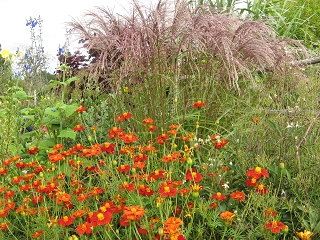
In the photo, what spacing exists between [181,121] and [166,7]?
982 millimetres

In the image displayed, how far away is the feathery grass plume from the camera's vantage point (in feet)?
10.8

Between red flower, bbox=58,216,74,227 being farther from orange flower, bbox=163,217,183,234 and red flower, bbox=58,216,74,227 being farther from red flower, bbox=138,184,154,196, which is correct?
orange flower, bbox=163,217,183,234

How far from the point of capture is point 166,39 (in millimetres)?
3420

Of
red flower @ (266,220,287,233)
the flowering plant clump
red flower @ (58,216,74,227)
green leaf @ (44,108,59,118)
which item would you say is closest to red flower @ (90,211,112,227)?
the flowering plant clump

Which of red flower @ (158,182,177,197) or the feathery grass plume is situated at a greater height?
the feathery grass plume

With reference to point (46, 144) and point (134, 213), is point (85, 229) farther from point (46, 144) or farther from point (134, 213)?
point (46, 144)

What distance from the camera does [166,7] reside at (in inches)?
135

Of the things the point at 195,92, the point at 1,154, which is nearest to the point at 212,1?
the point at 195,92

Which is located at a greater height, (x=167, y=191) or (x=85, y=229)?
(x=167, y=191)

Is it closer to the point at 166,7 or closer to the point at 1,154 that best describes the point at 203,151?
the point at 166,7

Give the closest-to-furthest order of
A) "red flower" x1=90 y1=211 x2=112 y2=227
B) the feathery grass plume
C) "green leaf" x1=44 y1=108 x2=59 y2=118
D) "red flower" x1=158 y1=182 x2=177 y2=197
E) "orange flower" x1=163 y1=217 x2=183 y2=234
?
"orange flower" x1=163 y1=217 x2=183 y2=234 → "red flower" x1=90 y1=211 x2=112 y2=227 → "red flower" x1=158 y1=182 x2=177 y2=197 → the feathery grass plume → "green leaf" x1=44 y1=108 x2=59 y2=118

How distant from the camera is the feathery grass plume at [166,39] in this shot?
3291mm

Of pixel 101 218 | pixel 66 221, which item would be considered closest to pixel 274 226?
pixel 101 218

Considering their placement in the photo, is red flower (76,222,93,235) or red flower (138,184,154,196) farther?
red flower (138,184,154,196)
